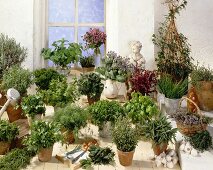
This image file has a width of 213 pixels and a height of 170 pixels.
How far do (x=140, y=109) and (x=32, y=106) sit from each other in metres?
1.11

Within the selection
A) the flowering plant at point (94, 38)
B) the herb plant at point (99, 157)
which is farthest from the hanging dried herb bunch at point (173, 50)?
the herb plant at point (99, 157)

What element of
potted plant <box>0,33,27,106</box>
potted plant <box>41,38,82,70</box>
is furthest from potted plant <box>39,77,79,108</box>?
potted plant <box>41,38,82,70</box>

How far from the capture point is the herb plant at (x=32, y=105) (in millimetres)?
4387

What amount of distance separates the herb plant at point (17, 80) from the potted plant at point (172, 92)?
1.54 m

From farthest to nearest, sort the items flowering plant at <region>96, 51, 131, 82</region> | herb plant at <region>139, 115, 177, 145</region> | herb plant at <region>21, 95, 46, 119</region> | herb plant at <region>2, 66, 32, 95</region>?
flowering plant at <region>96, 51, 131, 82</region> < herb plant at <region>2, 66, 32, 95</region> < herb plant at <region>21, 95, 46, 119</region> < herb plant at <region>139, 115, 177, 145</region>

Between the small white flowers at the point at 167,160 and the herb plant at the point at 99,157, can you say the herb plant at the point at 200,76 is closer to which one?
the small white flowers at the point at 167,160

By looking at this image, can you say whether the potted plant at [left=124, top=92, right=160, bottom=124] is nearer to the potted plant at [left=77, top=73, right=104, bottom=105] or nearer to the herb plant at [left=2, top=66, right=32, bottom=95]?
the potted plant at [left=77, top=73, right=104, bottom=105]

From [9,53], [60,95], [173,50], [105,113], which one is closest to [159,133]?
[105,113]

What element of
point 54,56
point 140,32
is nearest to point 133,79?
point 140,32

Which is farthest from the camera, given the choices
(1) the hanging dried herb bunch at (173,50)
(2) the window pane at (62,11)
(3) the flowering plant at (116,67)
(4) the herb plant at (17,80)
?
(2) the window pane at (62,11)

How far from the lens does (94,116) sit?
13.6 feet

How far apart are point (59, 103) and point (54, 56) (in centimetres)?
115

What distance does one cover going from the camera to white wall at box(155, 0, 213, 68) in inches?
216

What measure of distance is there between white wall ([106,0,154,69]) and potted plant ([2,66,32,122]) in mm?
1374
